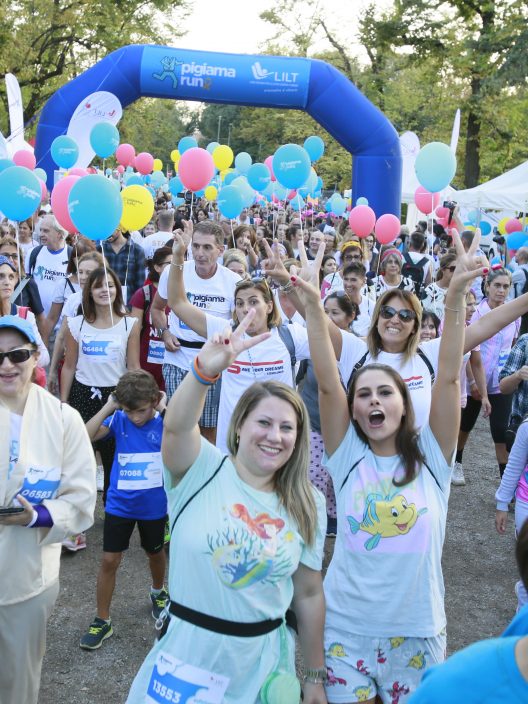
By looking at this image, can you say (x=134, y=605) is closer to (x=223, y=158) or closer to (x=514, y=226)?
(x=223, y=158)

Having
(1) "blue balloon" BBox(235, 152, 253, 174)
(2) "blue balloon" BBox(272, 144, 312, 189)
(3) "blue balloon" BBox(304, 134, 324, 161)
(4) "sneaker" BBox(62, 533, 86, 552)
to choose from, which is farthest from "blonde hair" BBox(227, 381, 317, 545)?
(1) "blue balloon" BBox(235, 152, 253, 174)

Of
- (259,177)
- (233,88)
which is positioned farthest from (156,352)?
(233,88)

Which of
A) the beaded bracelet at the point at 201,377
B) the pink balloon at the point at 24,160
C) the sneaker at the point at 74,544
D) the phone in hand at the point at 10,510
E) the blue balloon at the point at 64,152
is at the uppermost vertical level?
the blue balloon at the point at 64,152

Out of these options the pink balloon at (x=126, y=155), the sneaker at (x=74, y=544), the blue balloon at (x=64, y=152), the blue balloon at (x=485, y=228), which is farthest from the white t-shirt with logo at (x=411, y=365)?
the blue balloon at (x=485, y=228)

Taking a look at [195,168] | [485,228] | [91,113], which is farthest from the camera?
[485,228]

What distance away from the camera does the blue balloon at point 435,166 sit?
7.30 metres

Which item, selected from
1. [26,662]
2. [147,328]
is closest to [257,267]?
[147,328]

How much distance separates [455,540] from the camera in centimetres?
531

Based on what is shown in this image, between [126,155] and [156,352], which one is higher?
[126,155]

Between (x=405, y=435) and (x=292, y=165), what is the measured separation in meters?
6.19

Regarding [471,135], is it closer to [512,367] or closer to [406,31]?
[406,31]

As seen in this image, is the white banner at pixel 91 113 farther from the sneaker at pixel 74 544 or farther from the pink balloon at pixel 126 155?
the sneaker at pixel 74 544

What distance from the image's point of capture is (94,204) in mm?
5289

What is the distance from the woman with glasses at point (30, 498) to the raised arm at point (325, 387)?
91 cm
